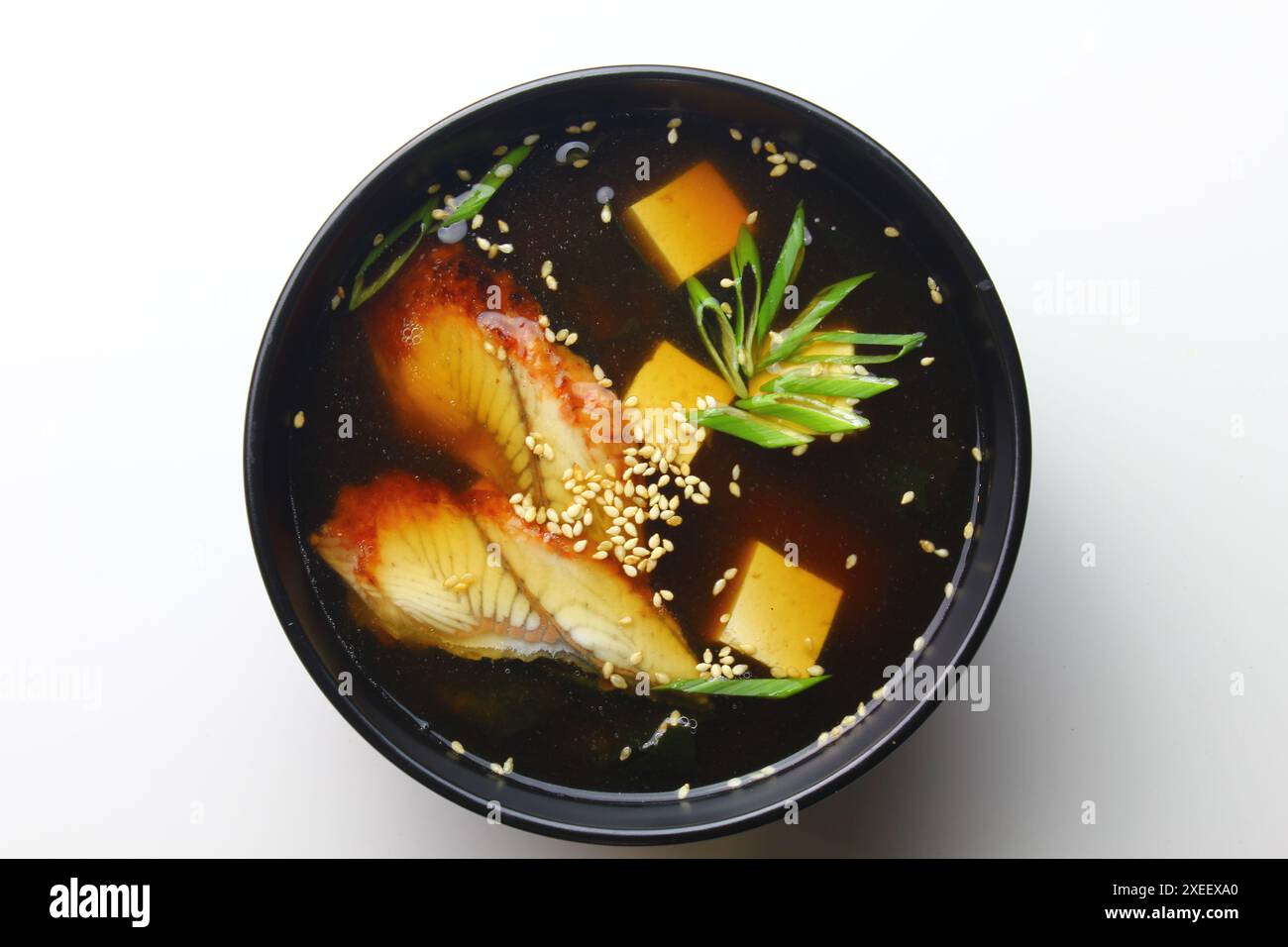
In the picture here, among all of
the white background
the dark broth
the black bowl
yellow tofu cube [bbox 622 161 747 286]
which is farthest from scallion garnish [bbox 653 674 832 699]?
yellow tofu cube [bbox 622 161 747 286]

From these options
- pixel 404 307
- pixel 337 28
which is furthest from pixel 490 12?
pixel 404 307

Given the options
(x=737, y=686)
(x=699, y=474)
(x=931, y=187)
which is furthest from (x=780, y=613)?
(x=931, y=187)

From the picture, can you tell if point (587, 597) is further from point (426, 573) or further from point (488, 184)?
point (488, 184)

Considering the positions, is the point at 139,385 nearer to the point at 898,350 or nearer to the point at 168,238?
the point at 168,238

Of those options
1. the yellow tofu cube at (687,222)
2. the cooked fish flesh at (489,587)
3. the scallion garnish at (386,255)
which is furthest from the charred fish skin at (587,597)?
the yellow tofu cube at (687,222)

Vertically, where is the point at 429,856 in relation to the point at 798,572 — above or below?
below

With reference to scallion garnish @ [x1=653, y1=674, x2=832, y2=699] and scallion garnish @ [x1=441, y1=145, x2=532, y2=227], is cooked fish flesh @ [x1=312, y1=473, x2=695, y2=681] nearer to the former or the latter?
scallion garnish @ [x1=653, y1=674, x2=832, y2=699]
